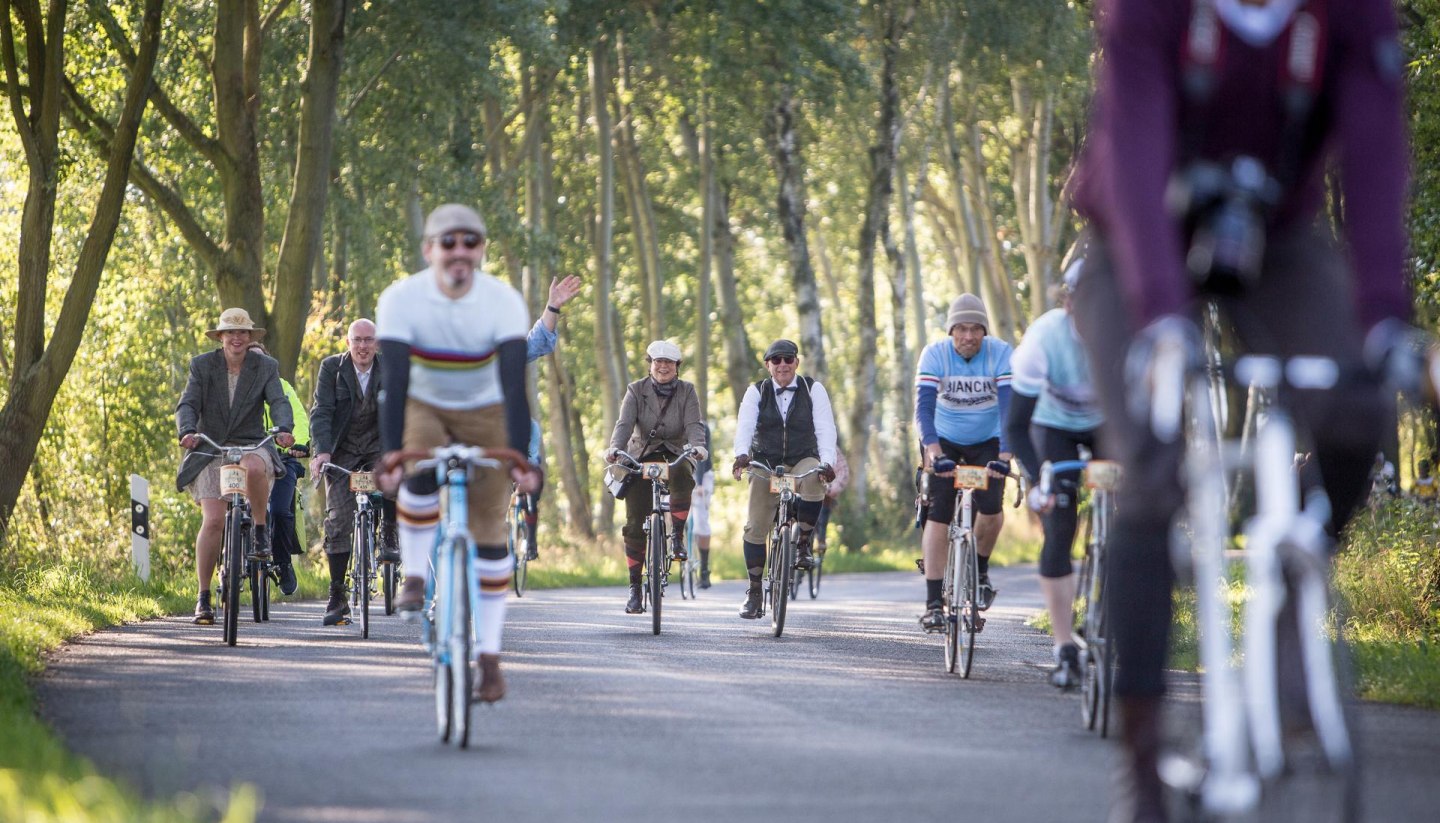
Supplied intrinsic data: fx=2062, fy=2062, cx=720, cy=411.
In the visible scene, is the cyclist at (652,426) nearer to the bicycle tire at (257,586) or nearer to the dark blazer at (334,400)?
the dark blazer at (334,400)

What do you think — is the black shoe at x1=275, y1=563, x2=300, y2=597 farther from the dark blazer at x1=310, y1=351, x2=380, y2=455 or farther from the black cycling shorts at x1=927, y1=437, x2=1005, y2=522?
the black cycling shorts at x1=927, y1=437, x2=1005, y2=522

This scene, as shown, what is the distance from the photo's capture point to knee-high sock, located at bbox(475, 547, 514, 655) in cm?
806

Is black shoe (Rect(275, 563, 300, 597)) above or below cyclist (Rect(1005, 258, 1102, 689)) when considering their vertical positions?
below

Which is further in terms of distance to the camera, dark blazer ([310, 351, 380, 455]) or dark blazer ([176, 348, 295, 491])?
dark blazer ([310, 351, 380, 455])

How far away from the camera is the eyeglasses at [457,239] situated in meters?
8.40

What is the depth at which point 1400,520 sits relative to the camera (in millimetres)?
14297

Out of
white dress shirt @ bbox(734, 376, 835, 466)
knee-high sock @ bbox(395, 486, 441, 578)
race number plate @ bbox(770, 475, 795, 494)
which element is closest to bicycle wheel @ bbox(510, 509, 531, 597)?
white dress shirt @ bbox(734, 376, 835, 466)

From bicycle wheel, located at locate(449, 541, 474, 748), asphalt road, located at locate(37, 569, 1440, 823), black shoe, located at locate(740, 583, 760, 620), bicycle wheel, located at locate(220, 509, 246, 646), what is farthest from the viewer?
black shoe, located at locate(740, 583, 760, 620)

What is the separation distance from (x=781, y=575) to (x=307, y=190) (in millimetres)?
9732

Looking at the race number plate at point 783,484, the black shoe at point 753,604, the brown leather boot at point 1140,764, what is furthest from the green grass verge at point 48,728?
the race number plate at point 783,484

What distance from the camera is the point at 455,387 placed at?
8727 mm

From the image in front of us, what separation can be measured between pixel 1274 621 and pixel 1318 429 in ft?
1.46

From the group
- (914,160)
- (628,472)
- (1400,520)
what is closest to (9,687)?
(628,472)

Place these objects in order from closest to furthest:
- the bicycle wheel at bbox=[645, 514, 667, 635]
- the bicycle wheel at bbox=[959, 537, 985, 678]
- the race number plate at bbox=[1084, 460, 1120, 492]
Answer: the race number plate at bbox=[1084, 460, 1120, 492] → the bicycle wheel at bbox=[959, 537, 985, 678] → the bicycle wheel at bbox=[645, 514, 667, 635]
